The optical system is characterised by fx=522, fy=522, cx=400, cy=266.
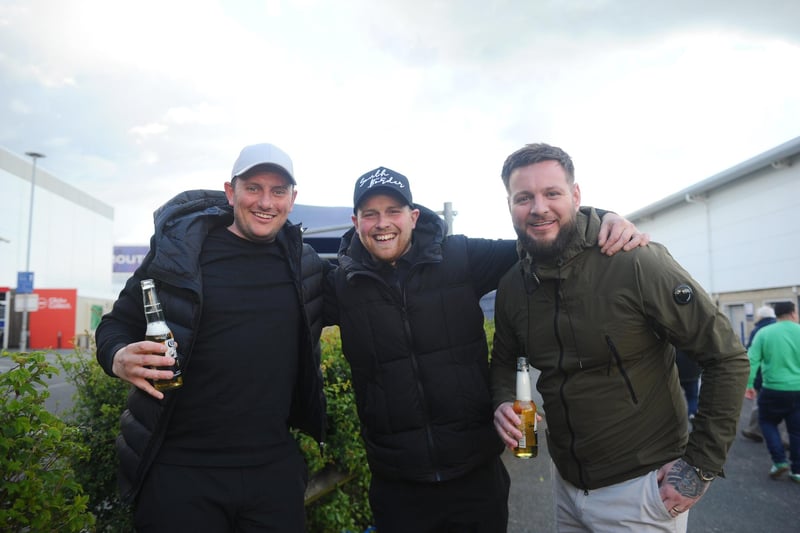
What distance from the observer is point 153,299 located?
238 centimetres

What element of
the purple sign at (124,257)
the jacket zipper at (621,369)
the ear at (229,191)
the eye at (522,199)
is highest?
the purple sign at (124,257)

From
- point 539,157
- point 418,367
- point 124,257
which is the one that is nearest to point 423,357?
point 418,367

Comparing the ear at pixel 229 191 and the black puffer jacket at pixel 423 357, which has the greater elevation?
the ear at pixel 229 191

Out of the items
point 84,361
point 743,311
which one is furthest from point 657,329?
point 743,311

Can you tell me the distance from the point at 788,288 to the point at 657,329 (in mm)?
20298

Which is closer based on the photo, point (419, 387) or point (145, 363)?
point (145, 363)

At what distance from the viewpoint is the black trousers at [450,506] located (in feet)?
8.66

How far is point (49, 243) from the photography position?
37750 millimetres

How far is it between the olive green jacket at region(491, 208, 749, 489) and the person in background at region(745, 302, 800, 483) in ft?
18.0

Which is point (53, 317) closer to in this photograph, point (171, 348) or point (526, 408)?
point (171, 348)

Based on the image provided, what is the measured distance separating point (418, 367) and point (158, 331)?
123 centimetres

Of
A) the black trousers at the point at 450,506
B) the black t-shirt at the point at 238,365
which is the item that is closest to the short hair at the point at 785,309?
the black trousers at the point at 450,506

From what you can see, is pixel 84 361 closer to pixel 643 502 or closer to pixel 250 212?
pixel 250 212

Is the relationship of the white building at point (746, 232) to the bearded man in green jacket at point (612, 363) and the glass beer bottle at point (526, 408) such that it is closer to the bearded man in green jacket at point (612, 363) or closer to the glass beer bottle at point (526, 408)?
the bearded man in green jacket at point (612, 363)
